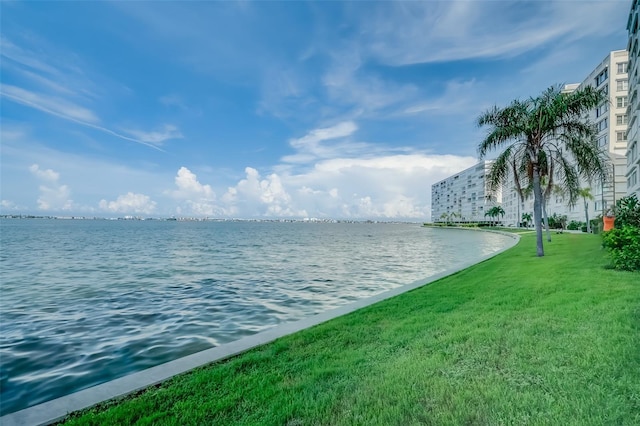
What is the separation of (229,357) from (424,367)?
283cm

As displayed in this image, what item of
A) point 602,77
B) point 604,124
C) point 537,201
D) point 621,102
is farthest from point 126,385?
point 602,77

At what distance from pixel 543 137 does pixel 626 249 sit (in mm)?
9058

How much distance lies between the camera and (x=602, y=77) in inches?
1996

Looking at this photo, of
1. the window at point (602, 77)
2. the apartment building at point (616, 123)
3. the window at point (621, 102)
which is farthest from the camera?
the window at point (602, 77)

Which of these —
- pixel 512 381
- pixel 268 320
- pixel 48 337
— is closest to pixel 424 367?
pixel 512 381

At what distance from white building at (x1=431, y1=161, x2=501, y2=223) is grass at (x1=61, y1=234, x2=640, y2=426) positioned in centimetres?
13011

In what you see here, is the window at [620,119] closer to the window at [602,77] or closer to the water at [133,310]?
the window at [602,77]

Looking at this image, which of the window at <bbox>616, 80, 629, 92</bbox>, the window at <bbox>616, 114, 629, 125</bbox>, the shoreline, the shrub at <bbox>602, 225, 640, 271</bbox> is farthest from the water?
the window at <bbox>616, 80, 629, 92</bbox>

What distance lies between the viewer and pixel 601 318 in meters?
5.53

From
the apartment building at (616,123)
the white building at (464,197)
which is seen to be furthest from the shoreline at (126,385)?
the white building at (464,197)

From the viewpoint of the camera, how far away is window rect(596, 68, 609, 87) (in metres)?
49.1

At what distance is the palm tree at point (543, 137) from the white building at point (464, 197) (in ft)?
378

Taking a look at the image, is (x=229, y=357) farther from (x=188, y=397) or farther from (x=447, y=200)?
(x=447, y=200)

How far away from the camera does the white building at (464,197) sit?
458ft
